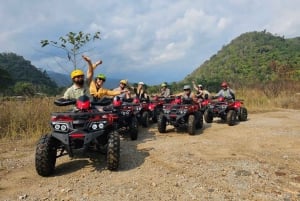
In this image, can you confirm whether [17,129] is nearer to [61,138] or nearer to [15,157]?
[15,157]

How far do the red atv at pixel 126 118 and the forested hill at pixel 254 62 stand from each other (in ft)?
65.4

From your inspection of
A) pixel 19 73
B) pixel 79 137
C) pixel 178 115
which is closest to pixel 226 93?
pixel 178 115

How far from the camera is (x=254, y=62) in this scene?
169 feet

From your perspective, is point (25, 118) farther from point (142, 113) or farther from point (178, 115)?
point (178, 115)

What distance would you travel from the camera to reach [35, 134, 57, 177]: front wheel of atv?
573 centimetres

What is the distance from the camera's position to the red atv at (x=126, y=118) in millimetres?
8980

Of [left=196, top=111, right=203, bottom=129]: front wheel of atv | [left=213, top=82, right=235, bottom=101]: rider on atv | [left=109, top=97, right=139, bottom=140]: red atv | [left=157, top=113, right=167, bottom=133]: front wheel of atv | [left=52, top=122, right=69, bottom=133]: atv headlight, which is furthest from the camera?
[left=213, top=82, right=235, bottom=101]: rider on atv

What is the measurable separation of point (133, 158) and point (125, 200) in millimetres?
2215

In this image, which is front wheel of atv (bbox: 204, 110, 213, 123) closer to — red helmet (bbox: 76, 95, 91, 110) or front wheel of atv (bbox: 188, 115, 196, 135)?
→ front wheel of atv (bbox: 188, 115, 196, 135)

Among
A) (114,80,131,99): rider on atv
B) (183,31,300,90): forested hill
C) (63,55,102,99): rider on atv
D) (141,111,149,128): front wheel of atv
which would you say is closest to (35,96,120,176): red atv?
(63,55,102,99): rider on atv

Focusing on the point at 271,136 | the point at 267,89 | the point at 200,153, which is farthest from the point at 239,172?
the point at 267,89

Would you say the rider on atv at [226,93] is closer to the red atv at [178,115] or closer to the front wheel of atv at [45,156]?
the red atv at [178,115]

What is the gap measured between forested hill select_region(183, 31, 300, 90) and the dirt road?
70.6 ft

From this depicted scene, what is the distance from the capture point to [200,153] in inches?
284
